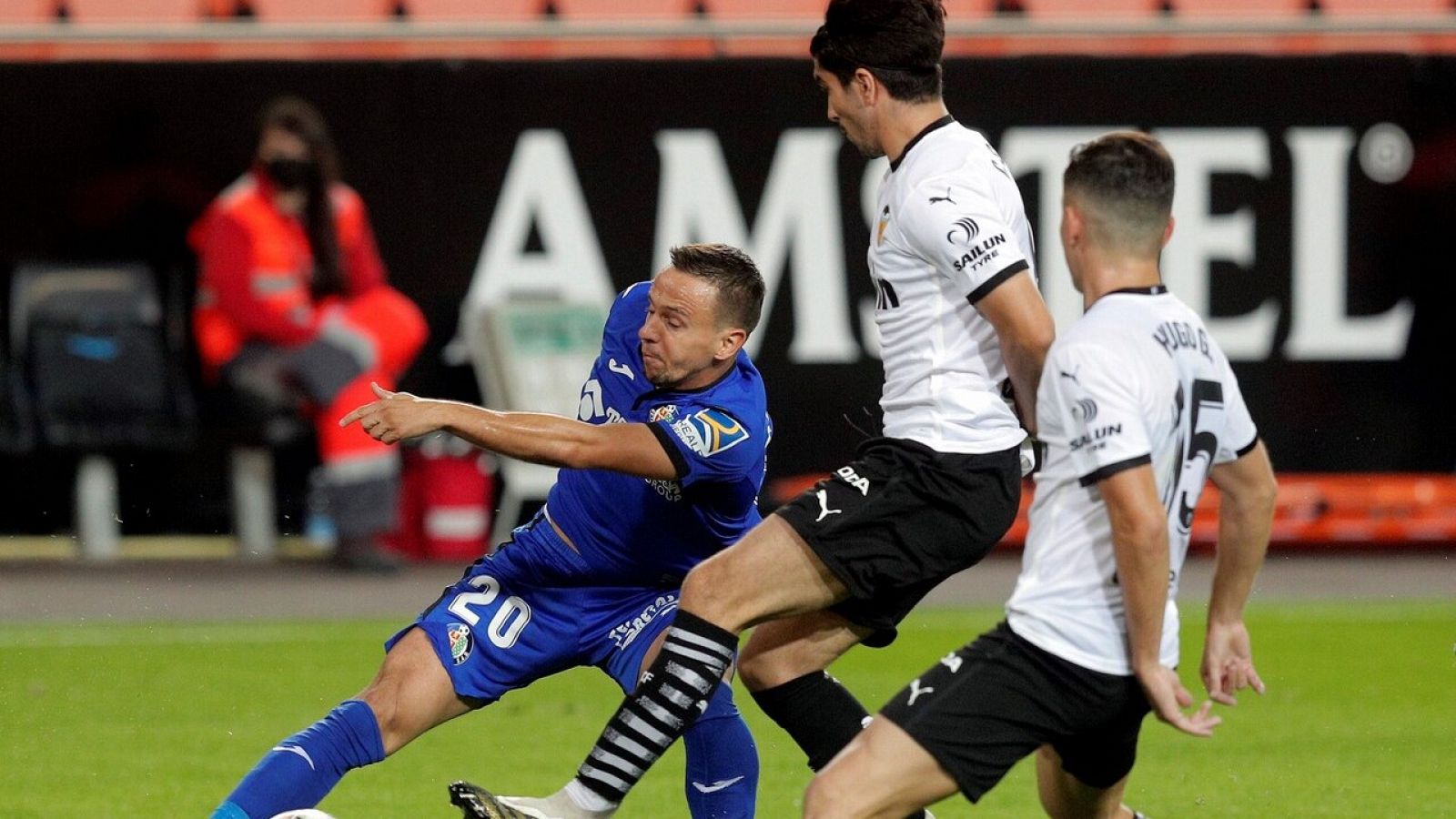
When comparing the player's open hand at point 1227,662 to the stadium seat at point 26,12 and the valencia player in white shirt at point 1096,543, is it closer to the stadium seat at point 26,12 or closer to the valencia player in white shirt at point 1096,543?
the valencia player in white shirt at point 1096,543

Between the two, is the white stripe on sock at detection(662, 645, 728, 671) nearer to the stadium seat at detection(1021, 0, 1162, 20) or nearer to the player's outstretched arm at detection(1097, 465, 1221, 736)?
the player's outstretched arm at detection(1097, 465, 1221, 736)

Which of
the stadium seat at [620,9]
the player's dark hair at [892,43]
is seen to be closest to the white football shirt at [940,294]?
the player's dark hair at [892,43]

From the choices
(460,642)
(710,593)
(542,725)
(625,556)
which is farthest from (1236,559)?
(542,725)

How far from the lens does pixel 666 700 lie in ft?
15.6

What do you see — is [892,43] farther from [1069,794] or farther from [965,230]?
[1069,794]

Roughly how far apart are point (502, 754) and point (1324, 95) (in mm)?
7241

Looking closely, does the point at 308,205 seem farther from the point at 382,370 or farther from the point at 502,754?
the point at 502,754

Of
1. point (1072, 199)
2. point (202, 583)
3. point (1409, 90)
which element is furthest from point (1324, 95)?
point (1072, 199)

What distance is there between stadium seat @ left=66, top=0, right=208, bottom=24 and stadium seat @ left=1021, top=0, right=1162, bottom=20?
15.9 feet

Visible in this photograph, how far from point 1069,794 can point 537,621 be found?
4.59 ft

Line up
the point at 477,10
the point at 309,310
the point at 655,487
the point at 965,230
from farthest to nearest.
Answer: the point at 477,10, the point at 309,310, the point at 655,487, the point at 965,230

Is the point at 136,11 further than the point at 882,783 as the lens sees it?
Yes

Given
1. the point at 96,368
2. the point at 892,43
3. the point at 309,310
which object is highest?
the point at 892,43

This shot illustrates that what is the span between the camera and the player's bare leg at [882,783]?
409 centimetres
